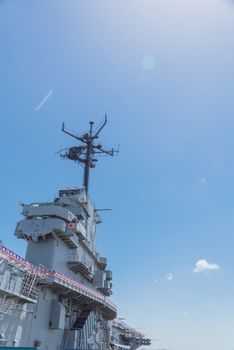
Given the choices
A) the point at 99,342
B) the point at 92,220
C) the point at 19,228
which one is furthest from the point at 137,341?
the point at 19,228

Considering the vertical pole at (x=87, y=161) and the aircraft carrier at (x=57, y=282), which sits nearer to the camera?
the aircraft carrier at (x=57, y=282)

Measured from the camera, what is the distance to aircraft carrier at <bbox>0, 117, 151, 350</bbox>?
A: 45.4 feet

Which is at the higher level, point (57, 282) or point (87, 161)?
point (87, 161)

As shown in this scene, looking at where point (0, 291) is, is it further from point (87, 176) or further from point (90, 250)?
point (87, 176)

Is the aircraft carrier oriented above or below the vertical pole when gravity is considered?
below

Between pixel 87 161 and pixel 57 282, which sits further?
pixel 87 161

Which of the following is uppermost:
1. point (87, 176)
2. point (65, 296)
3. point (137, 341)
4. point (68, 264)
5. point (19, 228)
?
point (87, 176)

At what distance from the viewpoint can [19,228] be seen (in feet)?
63.0

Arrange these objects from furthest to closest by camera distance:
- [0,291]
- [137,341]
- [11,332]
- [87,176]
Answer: [137,341]
[87,176]
[11,332]
[0,291]

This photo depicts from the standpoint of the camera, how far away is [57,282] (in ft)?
53.1

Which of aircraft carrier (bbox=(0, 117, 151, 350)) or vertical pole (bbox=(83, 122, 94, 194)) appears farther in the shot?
vertical pole (bbox=(83, 122, 94, 194))

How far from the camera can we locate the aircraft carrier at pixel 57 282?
13828 millimetres

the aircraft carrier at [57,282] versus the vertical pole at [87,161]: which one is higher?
the vertical pole at [87,161]

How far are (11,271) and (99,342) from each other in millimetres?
13105
